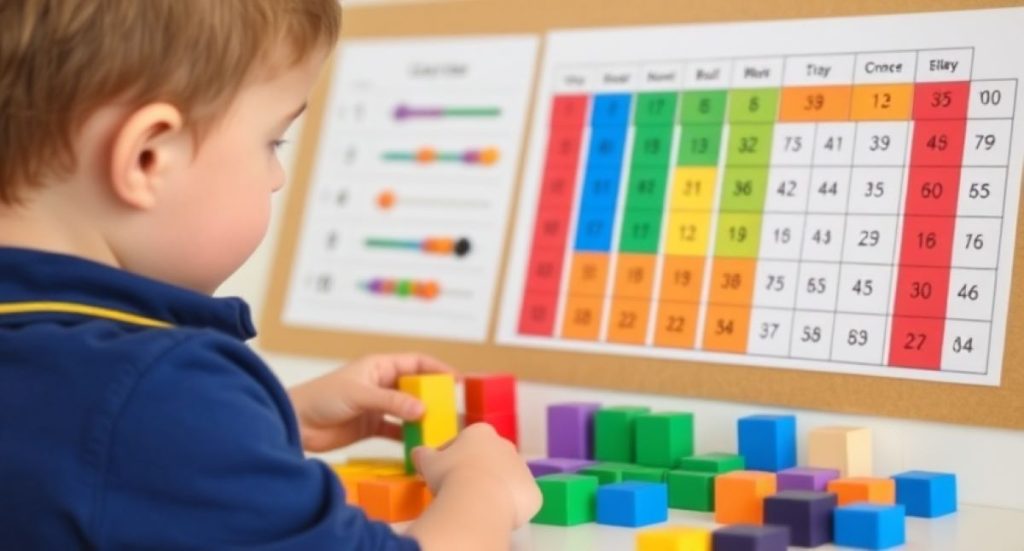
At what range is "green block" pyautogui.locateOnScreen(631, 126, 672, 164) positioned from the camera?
1.23 meters

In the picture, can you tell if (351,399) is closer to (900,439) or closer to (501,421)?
(501,421)

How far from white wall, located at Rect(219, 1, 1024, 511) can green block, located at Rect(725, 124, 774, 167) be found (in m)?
0.20

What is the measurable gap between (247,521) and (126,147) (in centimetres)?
22

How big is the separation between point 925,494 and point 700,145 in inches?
14.3

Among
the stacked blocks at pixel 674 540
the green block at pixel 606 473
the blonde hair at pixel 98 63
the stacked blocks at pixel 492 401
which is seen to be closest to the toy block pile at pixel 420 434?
the stacked blocks at pixel 492 401

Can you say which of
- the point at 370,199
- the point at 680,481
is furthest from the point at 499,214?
the point at 680,481

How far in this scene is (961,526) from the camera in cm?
96

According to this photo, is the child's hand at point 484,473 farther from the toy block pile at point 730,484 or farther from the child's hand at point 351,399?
the child's hand at point 351,399

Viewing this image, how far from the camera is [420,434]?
3.73ft

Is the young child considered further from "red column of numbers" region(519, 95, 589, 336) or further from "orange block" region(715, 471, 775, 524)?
"red column of numbers" region(519, 95, 589, 336)

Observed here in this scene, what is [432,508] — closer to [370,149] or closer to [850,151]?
[850,151]

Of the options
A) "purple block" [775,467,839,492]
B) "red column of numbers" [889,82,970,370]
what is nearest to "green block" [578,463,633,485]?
"purple block" [775,467,839,492]

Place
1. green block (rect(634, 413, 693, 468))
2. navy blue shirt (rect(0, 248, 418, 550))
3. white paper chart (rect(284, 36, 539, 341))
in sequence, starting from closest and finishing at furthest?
navy blue shirt (rect(0, 248, 418, 550)) < green block (rect(634, 413, 693, 468)) < white paper chart (rect(284, 36, 539, 341))

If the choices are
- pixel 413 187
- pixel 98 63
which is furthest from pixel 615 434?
pixel 98 63
